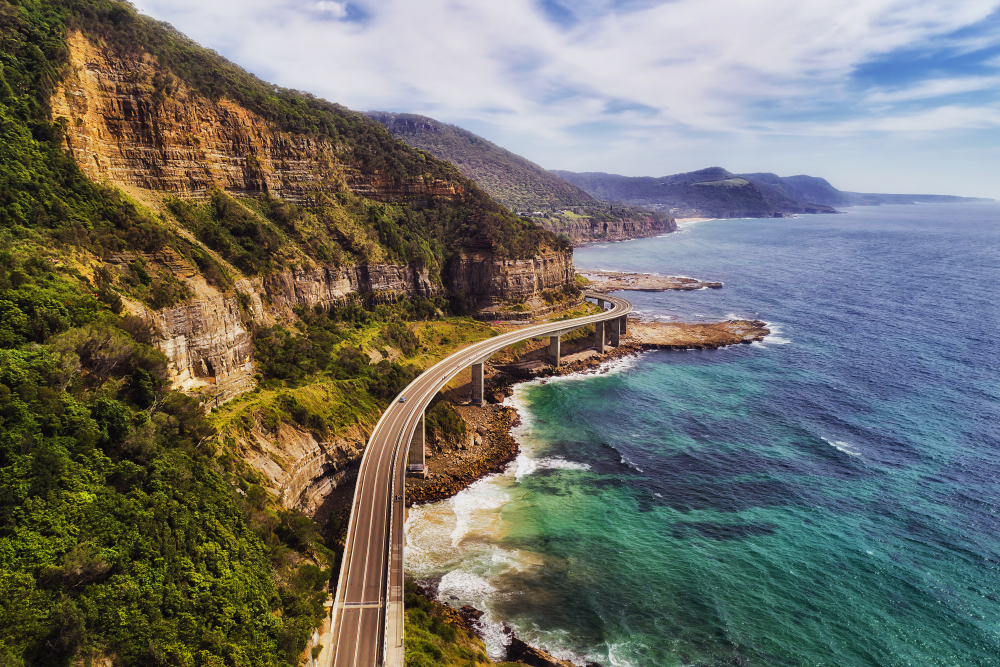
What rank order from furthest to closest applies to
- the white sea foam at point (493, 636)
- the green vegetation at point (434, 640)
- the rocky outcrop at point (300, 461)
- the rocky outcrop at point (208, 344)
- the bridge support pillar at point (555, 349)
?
1. the bridge support pillar at point (555, 349)
2. the rocky outcrop at point (300, 461)
3. the rocky outcrop at point (208, 344)
4. the white sea foam at point (493, 636)
5. the green vegetation at point (434, 640)

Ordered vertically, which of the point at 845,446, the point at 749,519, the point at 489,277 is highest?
the point at 489,277

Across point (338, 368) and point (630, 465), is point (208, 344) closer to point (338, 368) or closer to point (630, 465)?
point (338, 368)

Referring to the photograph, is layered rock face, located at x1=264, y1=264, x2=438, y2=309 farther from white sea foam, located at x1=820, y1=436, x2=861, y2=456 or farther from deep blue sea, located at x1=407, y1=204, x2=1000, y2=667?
white sea foam, located at x1=820, y1=436, x2=861, y2=456

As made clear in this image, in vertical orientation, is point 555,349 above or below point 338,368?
below

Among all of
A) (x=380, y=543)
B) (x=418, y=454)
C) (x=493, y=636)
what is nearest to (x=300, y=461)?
(x=418, y=454)

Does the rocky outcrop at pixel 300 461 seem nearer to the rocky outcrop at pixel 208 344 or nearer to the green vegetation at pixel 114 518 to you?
the green vegetation at pixel 114 518

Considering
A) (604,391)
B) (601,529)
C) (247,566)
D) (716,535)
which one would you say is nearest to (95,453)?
(247,566)

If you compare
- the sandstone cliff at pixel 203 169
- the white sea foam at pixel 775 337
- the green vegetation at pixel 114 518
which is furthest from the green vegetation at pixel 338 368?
the white sea foam at pixel 775 337
